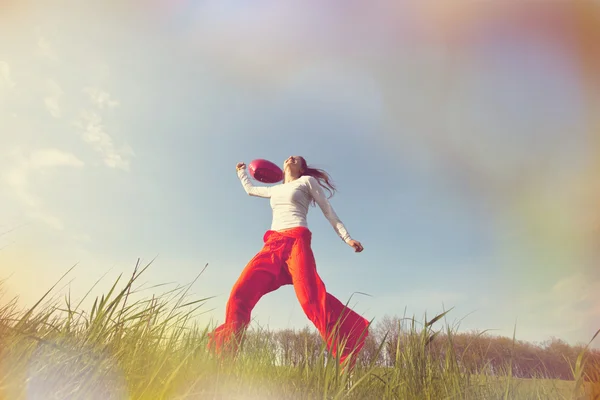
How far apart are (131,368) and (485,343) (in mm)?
1726

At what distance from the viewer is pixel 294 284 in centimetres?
322

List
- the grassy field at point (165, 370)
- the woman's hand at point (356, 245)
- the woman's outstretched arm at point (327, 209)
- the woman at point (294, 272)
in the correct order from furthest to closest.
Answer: the woman's outstretched arm at point (327, 209), the woman's hand at point (356, 245), the woman at point (294, 272), the grassy field at point (165, 370)

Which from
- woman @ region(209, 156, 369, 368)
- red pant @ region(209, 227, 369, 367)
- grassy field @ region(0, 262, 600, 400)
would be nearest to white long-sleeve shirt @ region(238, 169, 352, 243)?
woman @ region(209, 156, 369, 368)

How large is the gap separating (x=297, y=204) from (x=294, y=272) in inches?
27.9

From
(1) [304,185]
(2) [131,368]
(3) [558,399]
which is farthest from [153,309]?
(1) [304,185]

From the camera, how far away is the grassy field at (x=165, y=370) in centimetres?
123

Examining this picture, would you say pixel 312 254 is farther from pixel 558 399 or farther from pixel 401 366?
pixel 558 399

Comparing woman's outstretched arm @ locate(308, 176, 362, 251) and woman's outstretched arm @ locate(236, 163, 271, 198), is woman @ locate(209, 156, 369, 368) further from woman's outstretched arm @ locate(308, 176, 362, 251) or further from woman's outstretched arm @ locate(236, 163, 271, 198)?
woman's outstretched arm @ locate(236, 163, 271, 198)

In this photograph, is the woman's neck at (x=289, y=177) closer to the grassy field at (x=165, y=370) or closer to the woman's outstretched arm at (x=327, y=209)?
the woman's outstretched arm at (x=327, y=209)

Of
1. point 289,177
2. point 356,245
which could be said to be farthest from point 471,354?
point 289,177

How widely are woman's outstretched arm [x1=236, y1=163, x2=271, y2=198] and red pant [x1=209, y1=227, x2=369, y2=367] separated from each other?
0.74 meters

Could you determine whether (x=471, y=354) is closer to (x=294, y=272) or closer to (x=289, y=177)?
(x=294, y=272)

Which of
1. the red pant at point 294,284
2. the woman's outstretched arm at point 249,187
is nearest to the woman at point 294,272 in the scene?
the red pant at point 294,284

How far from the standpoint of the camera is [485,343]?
2.22m
